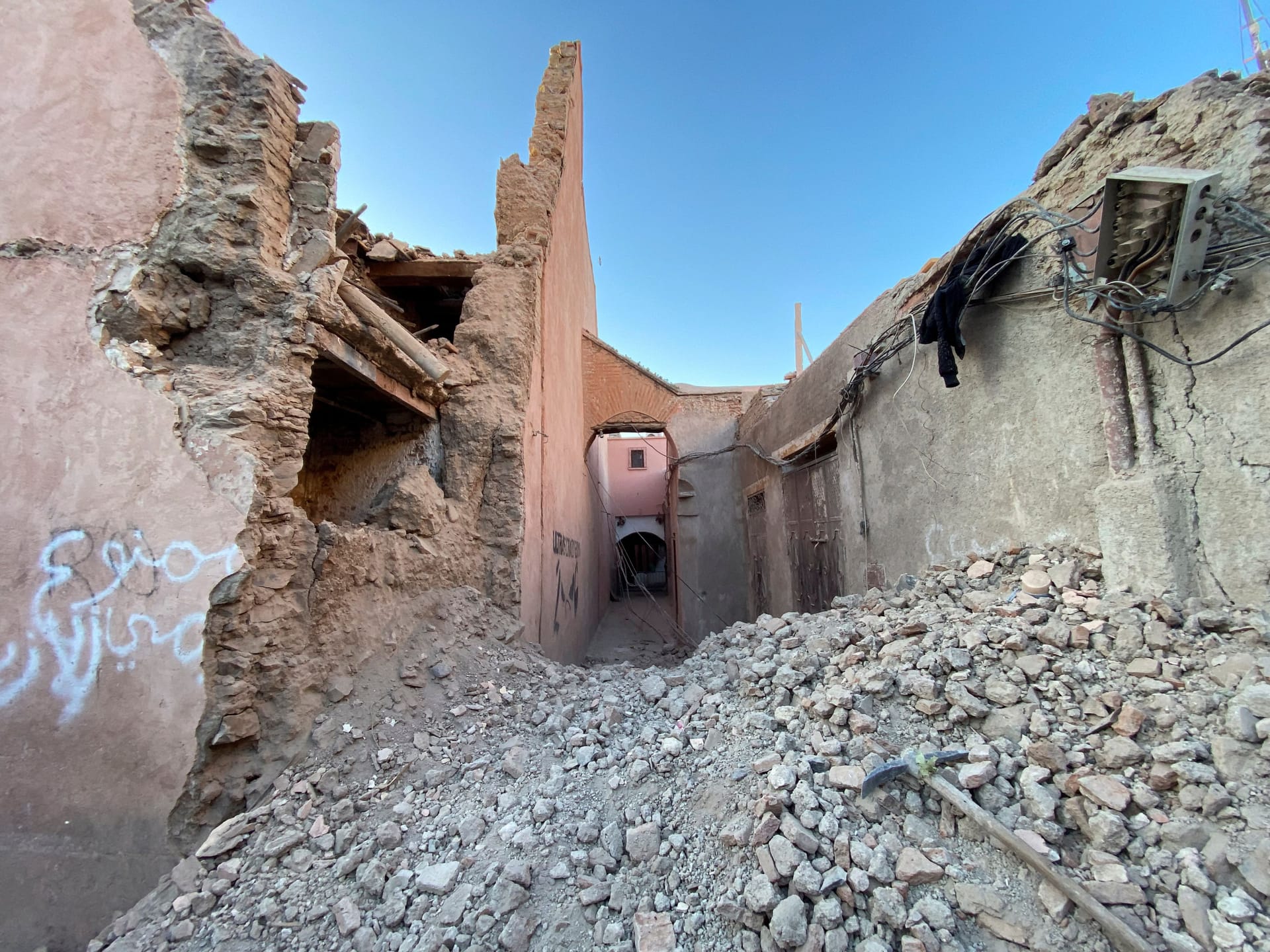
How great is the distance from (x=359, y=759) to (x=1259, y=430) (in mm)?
4009

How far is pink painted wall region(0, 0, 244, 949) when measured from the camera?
2.24 meters

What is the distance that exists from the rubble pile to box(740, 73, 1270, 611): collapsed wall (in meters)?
0.23

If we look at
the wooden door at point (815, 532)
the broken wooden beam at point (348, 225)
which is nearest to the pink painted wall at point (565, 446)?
the broken wooden beam at point (348, 225)

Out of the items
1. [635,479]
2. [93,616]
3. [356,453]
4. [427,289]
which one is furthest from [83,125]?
[635,479]

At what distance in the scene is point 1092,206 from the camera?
7.91 ft

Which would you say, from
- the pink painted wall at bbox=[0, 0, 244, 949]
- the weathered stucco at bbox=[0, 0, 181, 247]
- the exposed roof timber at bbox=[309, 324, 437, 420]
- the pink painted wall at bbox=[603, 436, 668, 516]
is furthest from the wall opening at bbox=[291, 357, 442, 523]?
the pink painted wall at bbox=[603, 436, 668, 516]

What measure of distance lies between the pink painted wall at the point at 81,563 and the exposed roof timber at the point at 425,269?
2.36 metres

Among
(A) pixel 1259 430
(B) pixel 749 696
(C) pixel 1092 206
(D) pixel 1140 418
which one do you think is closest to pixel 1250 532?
(A) pixel 1259 430

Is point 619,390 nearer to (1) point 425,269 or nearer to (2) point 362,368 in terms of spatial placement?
(1) point 425,269

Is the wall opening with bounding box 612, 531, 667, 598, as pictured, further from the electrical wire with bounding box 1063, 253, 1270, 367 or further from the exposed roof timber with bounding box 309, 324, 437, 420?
the electrical wire with bounding box 1063, 253, 1270, 367

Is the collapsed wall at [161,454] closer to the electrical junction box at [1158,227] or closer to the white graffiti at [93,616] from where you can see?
the white graffiti at [93,616]

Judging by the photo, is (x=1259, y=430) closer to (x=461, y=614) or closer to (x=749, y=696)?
(x=749, y=696)

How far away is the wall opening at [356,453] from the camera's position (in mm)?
3902

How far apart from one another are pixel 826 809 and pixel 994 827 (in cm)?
51
